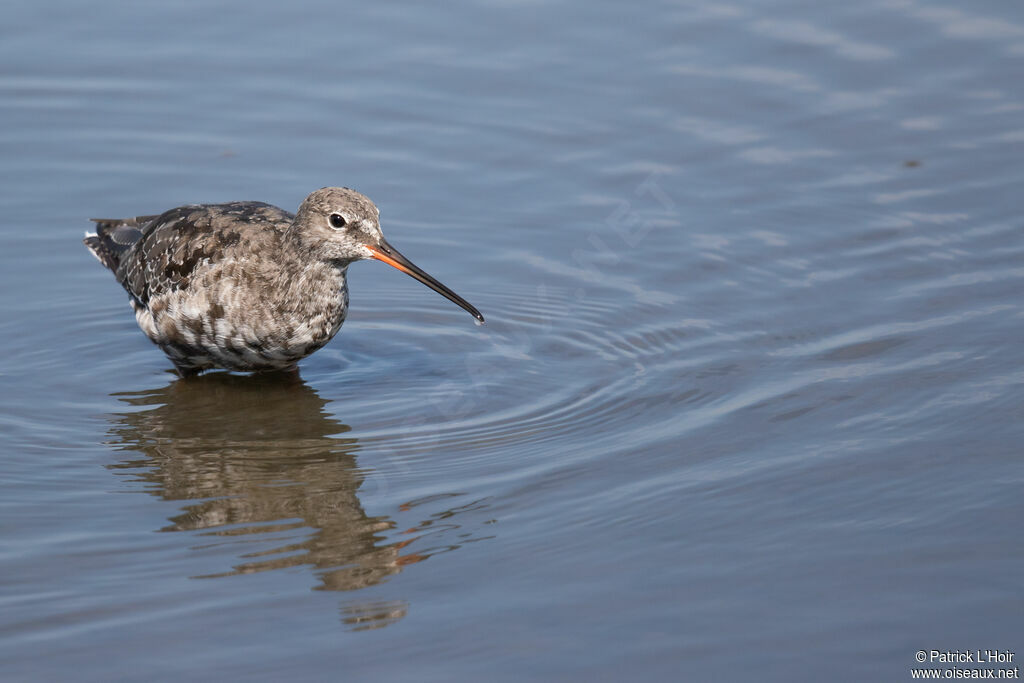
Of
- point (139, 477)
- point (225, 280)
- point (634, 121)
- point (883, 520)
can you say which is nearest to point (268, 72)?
point (634, 121)

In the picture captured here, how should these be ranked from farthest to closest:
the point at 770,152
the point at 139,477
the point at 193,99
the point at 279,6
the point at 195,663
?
1. the point at 279,6
2. the point at 193,99
3. the point at 770,152
4. the point at 139,477
5. the point at 195,663

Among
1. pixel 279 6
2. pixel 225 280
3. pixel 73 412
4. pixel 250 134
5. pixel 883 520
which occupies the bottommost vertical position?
pixel 883 520

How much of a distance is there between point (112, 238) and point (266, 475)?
10.2 feet

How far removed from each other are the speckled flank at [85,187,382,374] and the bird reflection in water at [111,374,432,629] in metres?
0.30

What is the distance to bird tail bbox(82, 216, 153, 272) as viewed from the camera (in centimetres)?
957

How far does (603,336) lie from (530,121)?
336cm

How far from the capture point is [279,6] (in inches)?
542

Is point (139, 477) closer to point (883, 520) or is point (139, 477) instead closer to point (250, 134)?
point (883, 520)

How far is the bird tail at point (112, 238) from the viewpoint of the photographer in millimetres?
9570

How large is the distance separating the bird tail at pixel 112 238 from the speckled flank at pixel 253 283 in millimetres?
573

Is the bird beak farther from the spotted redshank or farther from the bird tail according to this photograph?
the bird tail

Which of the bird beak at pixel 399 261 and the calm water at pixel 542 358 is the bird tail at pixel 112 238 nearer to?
the calm water at pixel 542 358

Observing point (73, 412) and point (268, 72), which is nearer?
point (73, 412)

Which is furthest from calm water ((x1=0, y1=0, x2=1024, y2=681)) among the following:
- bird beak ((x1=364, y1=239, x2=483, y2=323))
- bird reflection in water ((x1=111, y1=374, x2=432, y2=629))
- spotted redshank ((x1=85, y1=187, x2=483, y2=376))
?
bird beak ((x1=364, y1=239, x2=483, y2=323))
